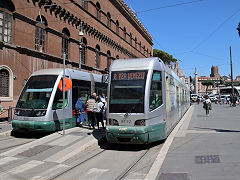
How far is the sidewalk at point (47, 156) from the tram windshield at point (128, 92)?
166cm

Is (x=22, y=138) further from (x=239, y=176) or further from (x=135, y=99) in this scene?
(x=239, y=176)

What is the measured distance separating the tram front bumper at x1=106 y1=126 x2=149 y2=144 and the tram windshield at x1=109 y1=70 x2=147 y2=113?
0.56 metres

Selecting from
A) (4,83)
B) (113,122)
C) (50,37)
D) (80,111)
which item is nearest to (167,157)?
(113,122)

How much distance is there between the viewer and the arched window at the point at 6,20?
15.8 m

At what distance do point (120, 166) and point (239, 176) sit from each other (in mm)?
2797

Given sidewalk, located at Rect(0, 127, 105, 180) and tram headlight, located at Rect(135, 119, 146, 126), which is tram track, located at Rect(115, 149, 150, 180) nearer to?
tram headlight, located at Rect(135, 119, 146, 126)

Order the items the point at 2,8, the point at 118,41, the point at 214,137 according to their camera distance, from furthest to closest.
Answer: the point at 118,41 → the point at 2,8 → the point at 214,137

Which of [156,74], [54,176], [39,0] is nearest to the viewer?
[54,176]

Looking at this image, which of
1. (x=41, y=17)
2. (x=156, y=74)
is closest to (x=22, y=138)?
(x=156, y=74)

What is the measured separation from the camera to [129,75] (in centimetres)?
841

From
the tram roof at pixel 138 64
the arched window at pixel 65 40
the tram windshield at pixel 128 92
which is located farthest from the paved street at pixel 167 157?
the arched window at pixel 65 40

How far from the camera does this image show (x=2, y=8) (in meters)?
15.8

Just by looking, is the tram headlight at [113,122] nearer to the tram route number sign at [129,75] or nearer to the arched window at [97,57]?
the tram route number sign at [129,75]

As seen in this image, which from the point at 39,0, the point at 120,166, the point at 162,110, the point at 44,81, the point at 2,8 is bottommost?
the point at 120,166
